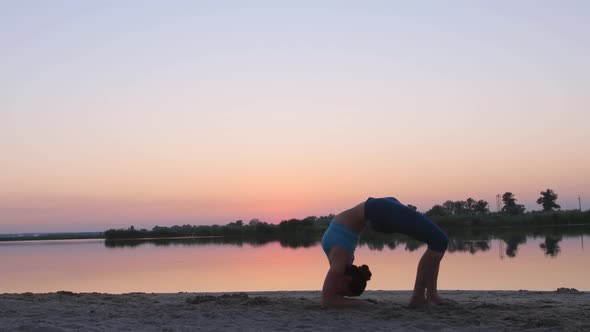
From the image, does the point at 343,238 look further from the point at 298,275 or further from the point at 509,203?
the point at 509,203

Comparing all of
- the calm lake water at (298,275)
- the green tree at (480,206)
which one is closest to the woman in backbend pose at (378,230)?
the calm lake water at (298,275)

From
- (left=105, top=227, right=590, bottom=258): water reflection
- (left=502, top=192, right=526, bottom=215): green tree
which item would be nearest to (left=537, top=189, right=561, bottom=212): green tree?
(left=502, top=192, right=526, bottom=215): green tree

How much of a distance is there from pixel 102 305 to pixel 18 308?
2.75ft

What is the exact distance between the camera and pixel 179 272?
15.8 m

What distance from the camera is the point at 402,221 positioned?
5.74 metres

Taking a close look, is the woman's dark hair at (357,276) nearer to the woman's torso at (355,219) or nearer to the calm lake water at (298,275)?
the woman's torso at (355,219)

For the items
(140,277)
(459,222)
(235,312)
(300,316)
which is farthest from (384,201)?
(459,222)

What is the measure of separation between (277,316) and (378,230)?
125cm

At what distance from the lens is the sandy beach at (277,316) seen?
5.00 m

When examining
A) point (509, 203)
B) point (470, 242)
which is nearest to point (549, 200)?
point (509, 203)

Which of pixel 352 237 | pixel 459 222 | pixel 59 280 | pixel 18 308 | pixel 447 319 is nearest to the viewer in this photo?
pixel 447 319

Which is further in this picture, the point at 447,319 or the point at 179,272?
the point at 179,272

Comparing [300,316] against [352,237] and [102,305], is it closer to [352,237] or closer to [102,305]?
[352,237]

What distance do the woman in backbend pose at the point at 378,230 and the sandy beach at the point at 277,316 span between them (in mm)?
195
